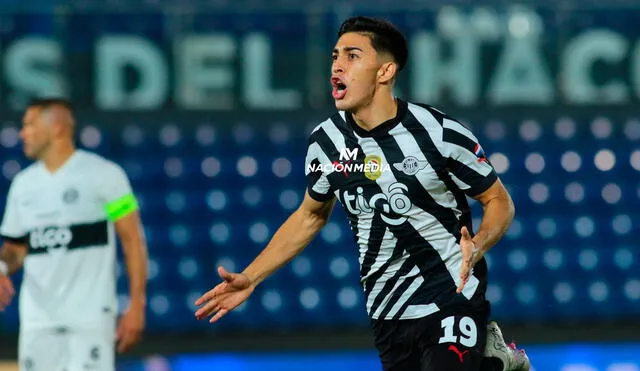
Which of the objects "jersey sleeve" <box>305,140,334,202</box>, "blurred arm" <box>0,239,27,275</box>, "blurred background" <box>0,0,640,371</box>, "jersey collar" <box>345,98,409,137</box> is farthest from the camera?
"blurred background" <box>0,0,640,371</box>

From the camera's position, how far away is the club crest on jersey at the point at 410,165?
16.4 feet

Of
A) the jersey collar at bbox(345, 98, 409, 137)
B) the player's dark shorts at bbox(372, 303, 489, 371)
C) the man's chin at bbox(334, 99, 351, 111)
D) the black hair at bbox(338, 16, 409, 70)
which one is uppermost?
the black hair at bbox(338, 16, 409, 70)

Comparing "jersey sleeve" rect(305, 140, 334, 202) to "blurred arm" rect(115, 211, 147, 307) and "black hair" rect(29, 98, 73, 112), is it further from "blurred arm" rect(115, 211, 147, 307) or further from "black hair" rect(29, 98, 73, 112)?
"black hair" rect(29, 98, 73, 112)

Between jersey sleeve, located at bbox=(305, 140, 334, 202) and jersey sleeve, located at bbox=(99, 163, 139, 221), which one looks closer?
jersey sleeve, located at bbox=(305, 140, 334, 202)

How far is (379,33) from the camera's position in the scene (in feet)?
16.9

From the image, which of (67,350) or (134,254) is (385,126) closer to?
(134,254)

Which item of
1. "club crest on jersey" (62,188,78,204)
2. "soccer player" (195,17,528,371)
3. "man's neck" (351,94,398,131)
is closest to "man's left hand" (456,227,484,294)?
"soccer player" (195,17,528,371)

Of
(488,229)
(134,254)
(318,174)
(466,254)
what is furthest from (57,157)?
(466,254)

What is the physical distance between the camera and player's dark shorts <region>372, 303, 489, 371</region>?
4.96 m

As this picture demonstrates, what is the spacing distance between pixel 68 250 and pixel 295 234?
5.67 feet

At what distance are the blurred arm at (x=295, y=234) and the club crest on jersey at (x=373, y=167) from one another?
30 centimetres

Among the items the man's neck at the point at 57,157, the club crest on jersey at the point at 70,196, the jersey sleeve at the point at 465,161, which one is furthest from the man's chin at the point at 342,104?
the man's neck at the point at 57,157

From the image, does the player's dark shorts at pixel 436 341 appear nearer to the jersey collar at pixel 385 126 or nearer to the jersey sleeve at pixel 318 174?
the jersey sleeve at pixel 318 174

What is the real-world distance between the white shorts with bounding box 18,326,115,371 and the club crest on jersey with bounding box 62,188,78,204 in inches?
25.4
